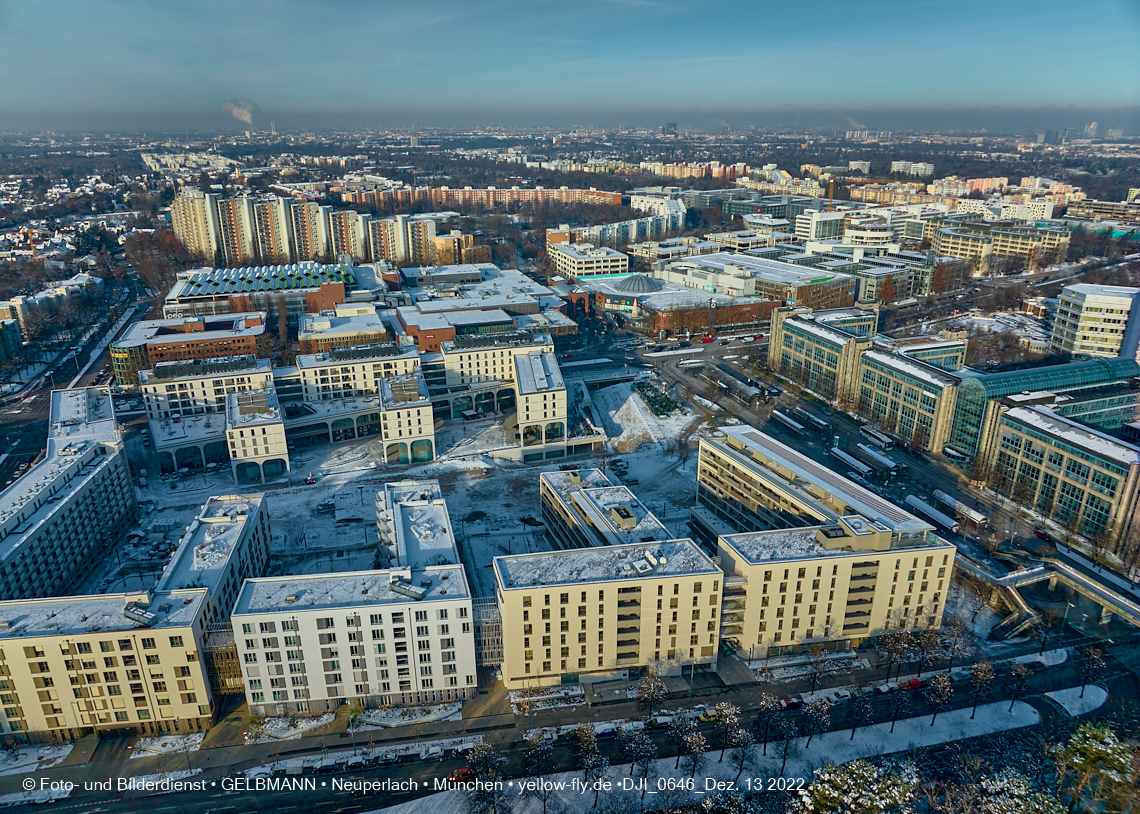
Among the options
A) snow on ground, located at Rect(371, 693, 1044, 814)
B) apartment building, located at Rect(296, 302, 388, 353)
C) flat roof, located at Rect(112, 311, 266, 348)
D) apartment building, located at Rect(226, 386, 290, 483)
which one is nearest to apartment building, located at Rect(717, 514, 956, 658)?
snow on ground, located at Rect(371, 693, 1044, 814)

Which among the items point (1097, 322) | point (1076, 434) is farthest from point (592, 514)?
point (1097, 322)

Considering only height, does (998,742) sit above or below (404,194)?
below

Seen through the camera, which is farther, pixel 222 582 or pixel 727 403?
pixel 727 403

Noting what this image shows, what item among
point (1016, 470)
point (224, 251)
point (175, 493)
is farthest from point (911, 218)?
point (175, 493)

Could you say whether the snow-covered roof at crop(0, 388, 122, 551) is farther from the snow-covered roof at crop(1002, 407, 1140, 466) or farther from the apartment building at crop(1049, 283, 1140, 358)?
the apartment building at crop(1049, 283, 1140, 358)

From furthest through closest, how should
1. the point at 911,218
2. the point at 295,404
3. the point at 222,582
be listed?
the point at 911,218 < the point at 295,404 < the point at 222,582

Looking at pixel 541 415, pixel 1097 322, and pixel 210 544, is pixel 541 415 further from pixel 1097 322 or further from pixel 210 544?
pixel 1097 322

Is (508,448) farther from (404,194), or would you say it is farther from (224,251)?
(404,194)
